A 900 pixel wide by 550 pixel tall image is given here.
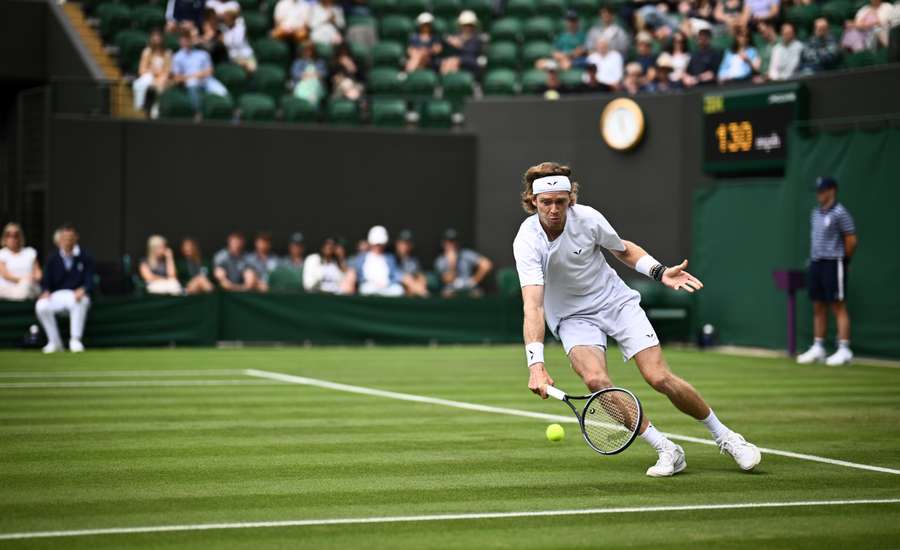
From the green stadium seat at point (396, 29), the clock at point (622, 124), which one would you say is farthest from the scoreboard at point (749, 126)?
the green stadium seat at point (396, 29)

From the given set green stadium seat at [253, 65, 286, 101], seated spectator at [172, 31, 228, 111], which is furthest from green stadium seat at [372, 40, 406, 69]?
seated spectator at [172, 31, 228, 111]

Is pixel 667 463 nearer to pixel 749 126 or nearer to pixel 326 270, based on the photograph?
pixel 749 126

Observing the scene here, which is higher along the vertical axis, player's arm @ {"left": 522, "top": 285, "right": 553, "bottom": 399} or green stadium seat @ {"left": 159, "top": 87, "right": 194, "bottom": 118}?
green stadium seat @ {"left": 159, "top": 87, "right": 194, "bottom": 118}

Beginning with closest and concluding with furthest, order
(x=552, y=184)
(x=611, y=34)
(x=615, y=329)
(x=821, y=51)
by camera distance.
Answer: (x=552, y=184), (x=615, y=329), (x=821, y=51), (x=611, y=34)

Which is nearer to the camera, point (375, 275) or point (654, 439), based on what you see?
point (654, 439)

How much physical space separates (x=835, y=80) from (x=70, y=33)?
1375cm

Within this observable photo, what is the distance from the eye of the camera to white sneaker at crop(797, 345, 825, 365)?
1912cm

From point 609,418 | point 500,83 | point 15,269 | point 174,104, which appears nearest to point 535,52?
point 500,83

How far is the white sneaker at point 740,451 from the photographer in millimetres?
8281

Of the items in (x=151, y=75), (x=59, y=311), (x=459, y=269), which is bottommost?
(x=59, y=311)

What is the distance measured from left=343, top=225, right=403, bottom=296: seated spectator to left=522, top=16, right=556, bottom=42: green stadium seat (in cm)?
703

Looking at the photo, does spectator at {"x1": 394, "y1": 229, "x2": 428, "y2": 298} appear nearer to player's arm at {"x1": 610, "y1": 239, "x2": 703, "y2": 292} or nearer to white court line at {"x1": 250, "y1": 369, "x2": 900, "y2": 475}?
white court line at {"x1": 250, "y1": 369, "x2": 900, "y2": 475}

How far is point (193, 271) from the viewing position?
22859 mm

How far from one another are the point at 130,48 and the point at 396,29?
561 centimetres
